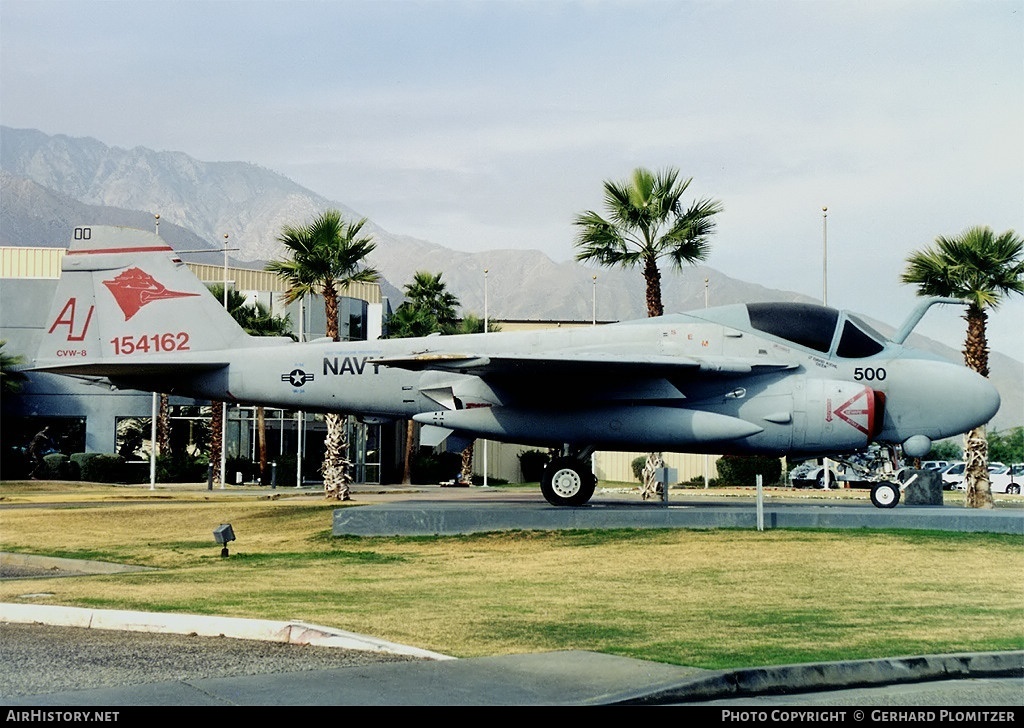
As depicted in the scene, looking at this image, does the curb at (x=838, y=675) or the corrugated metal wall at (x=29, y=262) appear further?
the corrugated metal wall at (x=29, y=262)

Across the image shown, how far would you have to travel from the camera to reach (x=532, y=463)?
6894 centimetres

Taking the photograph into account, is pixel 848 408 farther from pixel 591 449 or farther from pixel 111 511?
pixel 111 511

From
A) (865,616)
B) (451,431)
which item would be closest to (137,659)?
(865,616)

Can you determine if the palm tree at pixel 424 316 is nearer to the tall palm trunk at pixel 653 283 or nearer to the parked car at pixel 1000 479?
the parked car at pixel 1000 479

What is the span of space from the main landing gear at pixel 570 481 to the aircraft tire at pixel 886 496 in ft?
17.8

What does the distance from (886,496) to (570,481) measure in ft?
19.9

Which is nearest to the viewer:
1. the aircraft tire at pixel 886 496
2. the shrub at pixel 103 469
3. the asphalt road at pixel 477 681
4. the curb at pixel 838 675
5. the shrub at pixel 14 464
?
the asphalt road at pixel 477 681

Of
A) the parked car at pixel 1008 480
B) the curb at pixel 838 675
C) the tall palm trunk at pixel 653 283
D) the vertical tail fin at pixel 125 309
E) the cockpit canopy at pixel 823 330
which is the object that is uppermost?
the tall palm trunk at pixel 653 283

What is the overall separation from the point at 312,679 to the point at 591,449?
1411cm

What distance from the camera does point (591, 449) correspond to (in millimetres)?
21703

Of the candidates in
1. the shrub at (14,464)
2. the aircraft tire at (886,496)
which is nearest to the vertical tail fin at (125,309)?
the aircraft tire at (886,496)

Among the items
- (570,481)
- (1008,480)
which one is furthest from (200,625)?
(1008,480)

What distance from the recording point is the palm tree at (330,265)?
32.7 m

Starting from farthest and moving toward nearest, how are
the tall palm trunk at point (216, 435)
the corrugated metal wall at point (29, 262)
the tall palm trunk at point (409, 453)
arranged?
the corrugated metal wall at point (29, 262) < the tall palm trunk at point (409, 453) < the tall palm trunk at point (216, 435)
